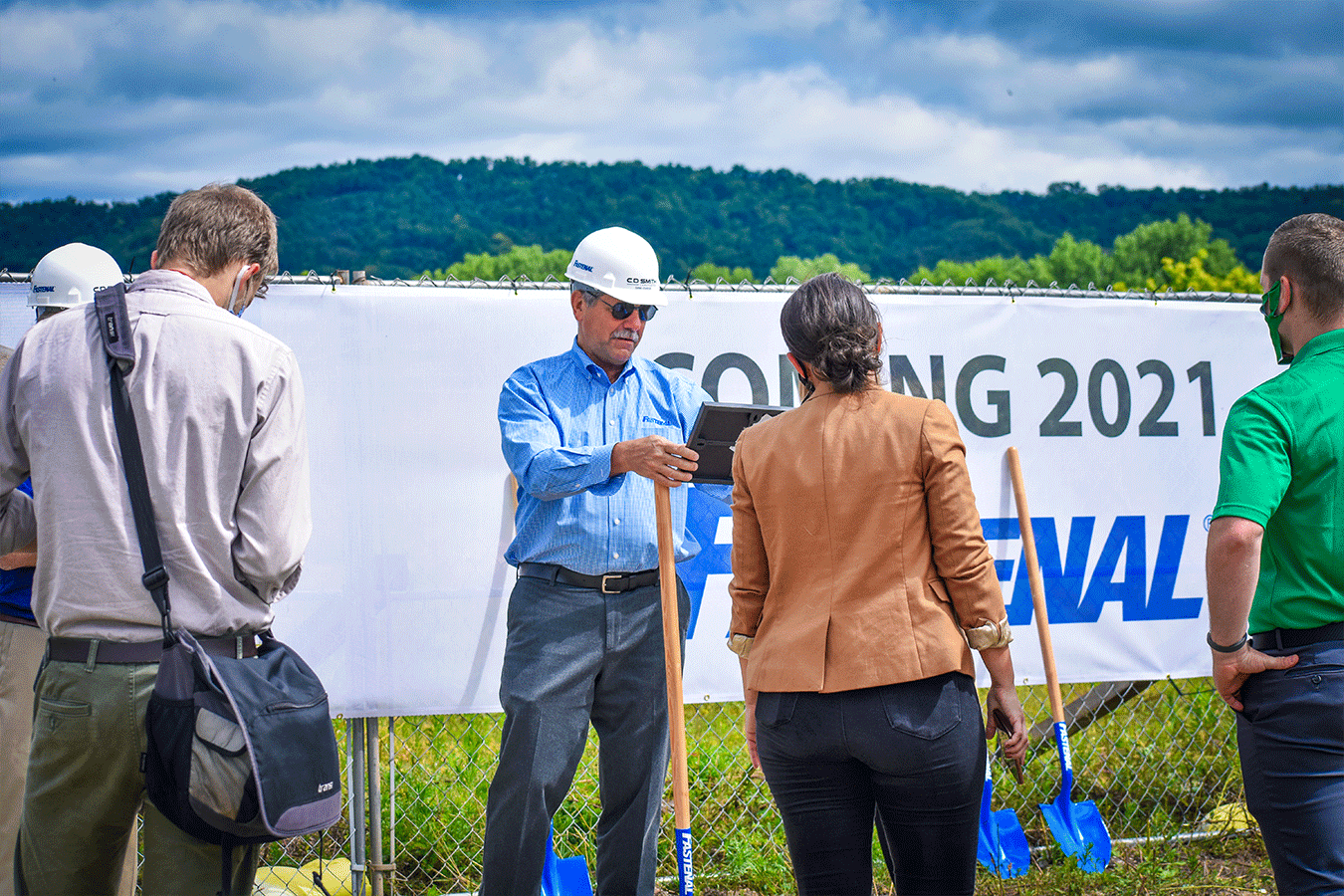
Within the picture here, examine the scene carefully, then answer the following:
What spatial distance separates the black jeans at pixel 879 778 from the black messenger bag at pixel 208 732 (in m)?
1.02

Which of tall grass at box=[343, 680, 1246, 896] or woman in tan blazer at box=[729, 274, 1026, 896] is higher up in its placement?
woman in tan blazer at box=[729, 274, 1026, 896]

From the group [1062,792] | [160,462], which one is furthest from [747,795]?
[160,462]

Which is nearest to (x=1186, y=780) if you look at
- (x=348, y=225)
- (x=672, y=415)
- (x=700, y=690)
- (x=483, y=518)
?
(x=700, y=690)

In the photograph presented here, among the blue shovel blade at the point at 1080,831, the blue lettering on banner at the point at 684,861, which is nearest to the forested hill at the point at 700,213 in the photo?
the blue shovel blade at the point at 1080,831

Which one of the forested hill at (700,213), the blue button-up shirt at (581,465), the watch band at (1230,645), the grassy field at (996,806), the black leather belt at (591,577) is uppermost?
the forested hill at (700,213)

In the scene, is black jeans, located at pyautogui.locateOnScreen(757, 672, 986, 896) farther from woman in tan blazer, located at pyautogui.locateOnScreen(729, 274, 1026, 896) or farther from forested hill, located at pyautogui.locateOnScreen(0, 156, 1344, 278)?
forested hill, located at pyautogui.locateOnScreen(0, 156, 1344, 278)

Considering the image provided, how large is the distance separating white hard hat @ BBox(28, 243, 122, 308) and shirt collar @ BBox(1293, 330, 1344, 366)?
3.46 meters

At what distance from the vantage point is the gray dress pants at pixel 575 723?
316 cm

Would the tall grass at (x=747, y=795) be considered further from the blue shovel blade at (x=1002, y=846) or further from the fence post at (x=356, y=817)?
the fence post at (x=356, y=817)

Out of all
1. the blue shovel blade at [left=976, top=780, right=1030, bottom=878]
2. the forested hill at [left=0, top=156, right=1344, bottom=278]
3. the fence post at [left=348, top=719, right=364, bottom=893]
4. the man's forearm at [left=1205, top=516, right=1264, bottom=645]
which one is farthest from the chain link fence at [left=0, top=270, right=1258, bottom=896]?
the forested hill at [left=0, top=156, right=1344, bottom=278]

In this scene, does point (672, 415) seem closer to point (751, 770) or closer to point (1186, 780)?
point (751, 770)

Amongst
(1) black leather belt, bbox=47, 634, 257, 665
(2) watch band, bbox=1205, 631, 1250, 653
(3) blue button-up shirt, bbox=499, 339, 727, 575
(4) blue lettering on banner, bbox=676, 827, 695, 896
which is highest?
(3) blue button-up shirt, bbox=499, 339, 727, 575

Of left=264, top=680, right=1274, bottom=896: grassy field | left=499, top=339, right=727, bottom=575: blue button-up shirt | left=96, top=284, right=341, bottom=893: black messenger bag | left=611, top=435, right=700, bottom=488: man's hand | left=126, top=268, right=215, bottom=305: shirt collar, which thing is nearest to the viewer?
left=96, top=284, right=341, bottom=893: black messenger bag

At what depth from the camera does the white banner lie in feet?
→ 12.8
